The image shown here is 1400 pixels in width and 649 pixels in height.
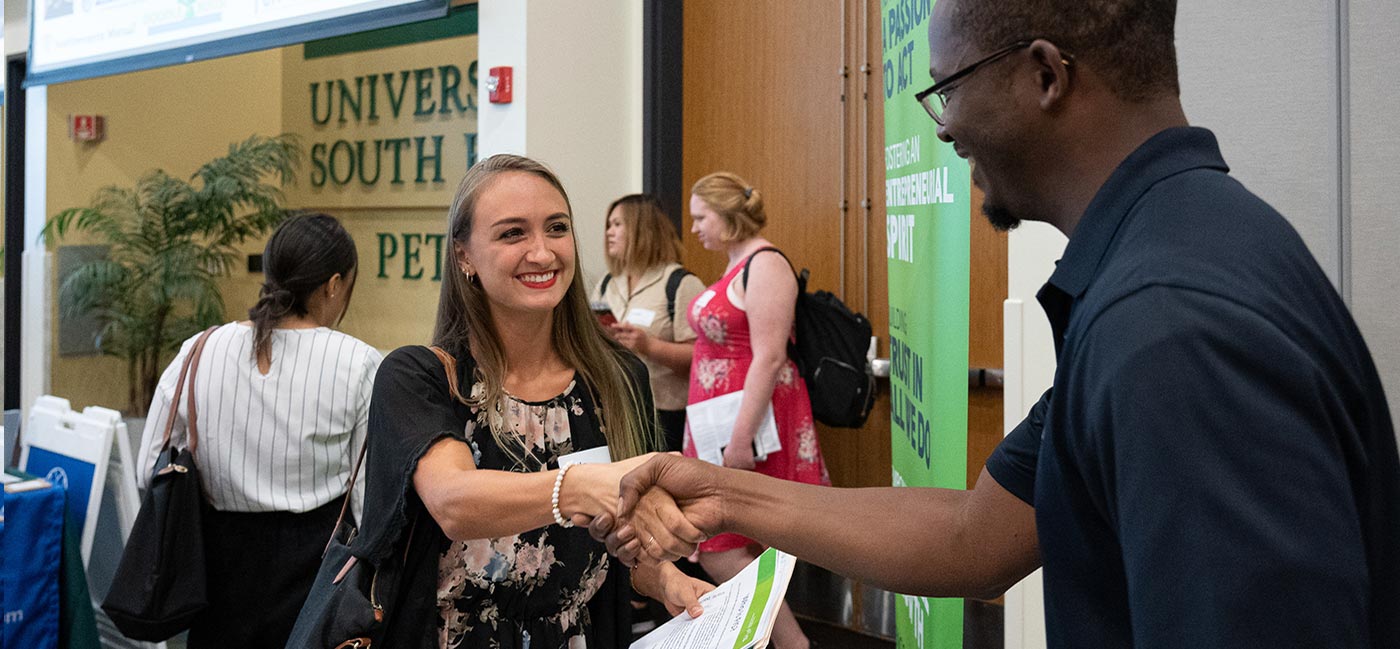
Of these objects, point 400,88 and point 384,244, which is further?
point 384,244

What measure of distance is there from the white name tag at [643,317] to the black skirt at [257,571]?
66.7 inches

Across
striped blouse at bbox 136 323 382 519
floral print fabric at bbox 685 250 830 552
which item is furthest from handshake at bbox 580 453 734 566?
floral print fabric at bbox 685 250 830 552

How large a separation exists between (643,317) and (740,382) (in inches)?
23.4

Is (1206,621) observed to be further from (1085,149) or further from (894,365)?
(894,365)

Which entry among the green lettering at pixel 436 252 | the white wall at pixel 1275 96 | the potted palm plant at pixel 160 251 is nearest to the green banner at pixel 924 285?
the white wall at pixel 1275 96

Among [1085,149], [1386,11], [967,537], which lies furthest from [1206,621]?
[1386,11]

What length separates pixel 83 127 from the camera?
6.77m

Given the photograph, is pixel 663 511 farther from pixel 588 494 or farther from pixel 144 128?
pixel 144 128

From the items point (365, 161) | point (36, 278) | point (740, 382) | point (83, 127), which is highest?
point (83, 127)

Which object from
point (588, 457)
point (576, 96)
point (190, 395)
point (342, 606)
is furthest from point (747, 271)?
point (342, 606)

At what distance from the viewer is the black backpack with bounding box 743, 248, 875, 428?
418 centimetres

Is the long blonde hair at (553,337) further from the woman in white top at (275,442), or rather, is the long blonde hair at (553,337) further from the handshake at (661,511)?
the woman in white top at (275,442)

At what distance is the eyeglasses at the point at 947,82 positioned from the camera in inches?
41.9

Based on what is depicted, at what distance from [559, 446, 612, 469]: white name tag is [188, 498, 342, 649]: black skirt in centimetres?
145
